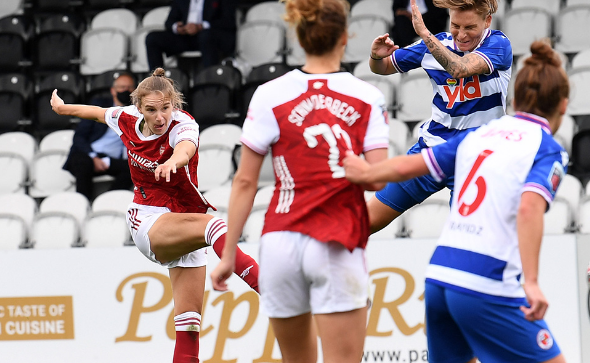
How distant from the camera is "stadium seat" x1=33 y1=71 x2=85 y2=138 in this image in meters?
9.61

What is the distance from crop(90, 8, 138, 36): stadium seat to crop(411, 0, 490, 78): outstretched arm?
23.4 ft

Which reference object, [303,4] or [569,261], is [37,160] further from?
[303,4]

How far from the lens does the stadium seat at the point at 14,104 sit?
383 inches

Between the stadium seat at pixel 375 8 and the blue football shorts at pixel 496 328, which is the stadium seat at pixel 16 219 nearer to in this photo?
the stadium seat at pixel 375 8

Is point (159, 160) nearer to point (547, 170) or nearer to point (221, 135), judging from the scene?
point (547, 170)

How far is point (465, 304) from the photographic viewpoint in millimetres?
2766

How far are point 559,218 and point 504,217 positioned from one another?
402 centimetres

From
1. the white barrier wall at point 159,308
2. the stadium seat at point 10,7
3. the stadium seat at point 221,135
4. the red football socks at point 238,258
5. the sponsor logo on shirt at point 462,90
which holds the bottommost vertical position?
the white barrier wall at point 159,308

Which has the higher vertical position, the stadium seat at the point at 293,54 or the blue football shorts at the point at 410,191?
the stadium seat at the point at 293,54

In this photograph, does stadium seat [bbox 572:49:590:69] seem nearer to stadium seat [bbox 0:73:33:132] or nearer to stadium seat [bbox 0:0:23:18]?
stadium seat [bbox 0:73:33:132]

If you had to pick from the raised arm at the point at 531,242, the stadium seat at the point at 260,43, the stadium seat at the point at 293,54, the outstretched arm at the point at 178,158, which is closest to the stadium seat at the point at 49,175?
the stadium seat at the point at 260,43

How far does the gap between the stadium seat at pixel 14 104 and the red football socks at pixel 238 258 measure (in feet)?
20.0

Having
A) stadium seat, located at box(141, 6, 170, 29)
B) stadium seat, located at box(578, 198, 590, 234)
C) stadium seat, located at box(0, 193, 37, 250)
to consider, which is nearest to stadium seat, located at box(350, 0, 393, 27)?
stadium seat, located at box(141, 6, 170, 29)

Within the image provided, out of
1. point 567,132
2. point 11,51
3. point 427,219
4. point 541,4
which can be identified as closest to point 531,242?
point 427,219
